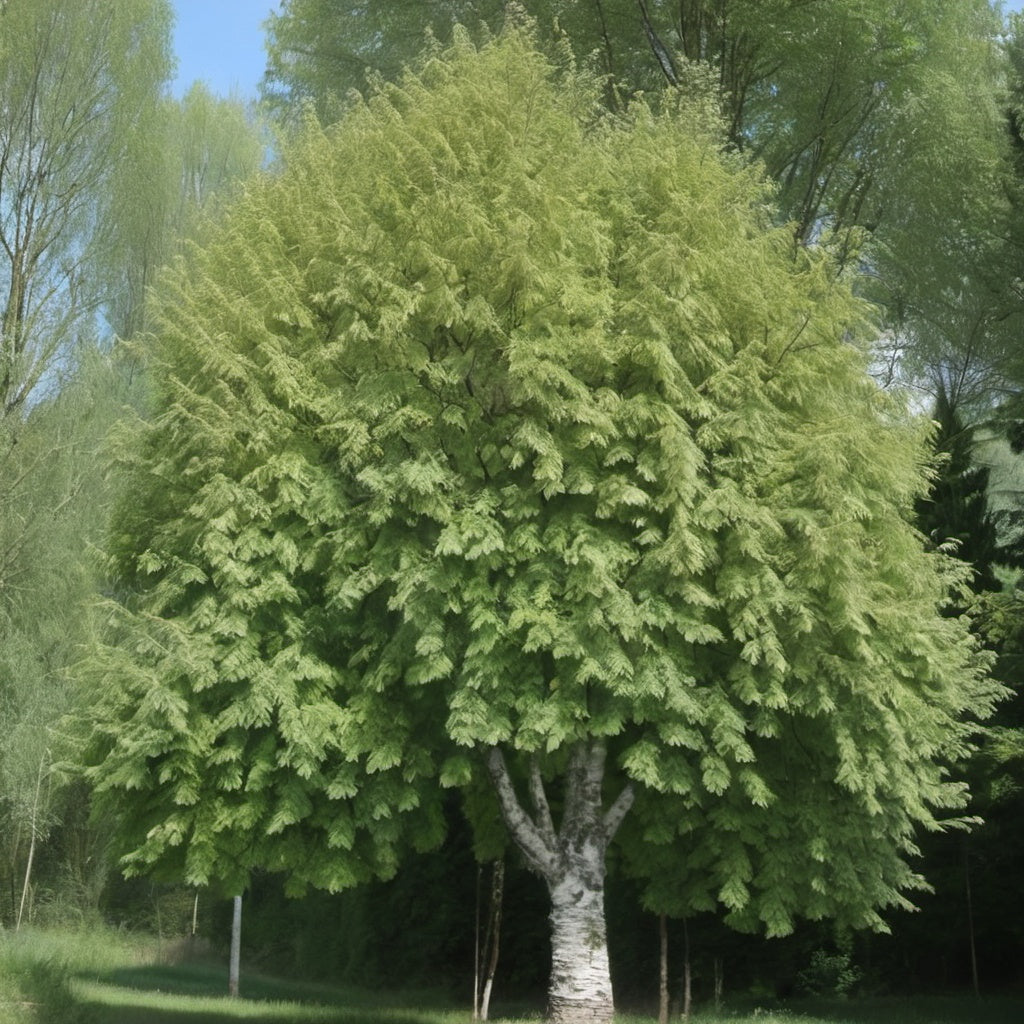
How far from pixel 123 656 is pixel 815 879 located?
7.08 metres

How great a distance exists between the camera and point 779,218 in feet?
81.3

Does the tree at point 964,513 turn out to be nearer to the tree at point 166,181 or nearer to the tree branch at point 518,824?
the tree branch at point 518,824

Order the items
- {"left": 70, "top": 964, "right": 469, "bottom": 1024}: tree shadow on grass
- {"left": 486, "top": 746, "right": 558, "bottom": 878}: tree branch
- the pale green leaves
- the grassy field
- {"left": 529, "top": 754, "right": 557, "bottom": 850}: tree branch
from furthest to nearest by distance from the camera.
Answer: {"left": 70, "top": 964, "right": 469, "bottom": 1024}: tree shadow on grass
the grassy field
{"left": 529, "top": 754, "right": 557, "bottom": 850}: tree branch
{"left": 486, "top": 746, "right": 558, "bottom": 878}: tree branch
the pale green leaves

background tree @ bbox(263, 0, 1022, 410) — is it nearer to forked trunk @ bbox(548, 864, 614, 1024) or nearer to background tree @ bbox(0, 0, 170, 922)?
background tree @ bbox(0, 0, 170, 922)

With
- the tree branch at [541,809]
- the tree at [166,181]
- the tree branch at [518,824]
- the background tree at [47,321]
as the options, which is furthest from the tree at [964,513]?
the background tree at [47,321]

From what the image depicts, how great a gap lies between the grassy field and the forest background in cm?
134

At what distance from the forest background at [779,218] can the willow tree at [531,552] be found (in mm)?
3847

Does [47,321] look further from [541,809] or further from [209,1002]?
[541,809]

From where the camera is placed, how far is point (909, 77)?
22.6 metres

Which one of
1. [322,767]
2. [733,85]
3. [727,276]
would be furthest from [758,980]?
[733,85]

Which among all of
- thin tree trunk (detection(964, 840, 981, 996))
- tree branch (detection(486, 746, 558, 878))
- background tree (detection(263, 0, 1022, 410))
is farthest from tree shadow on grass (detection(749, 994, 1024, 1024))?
background tree (detection(263, 0, 1022, 410))

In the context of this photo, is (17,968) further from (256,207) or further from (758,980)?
(758,980)


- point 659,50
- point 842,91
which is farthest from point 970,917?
point 659,50

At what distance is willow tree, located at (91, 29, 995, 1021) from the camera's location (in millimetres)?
12469
